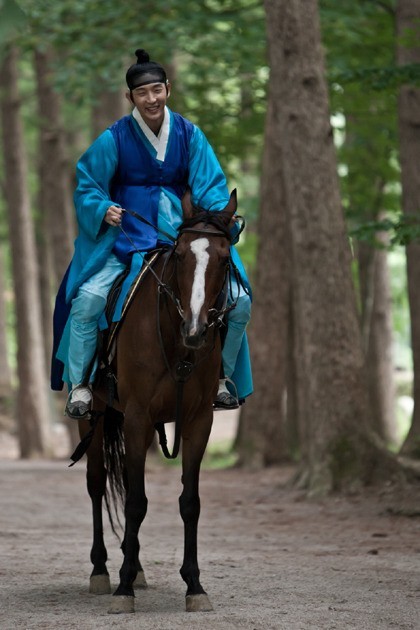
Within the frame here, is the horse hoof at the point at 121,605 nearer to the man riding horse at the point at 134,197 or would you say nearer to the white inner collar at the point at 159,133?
the man riding horse at the point at 134,197

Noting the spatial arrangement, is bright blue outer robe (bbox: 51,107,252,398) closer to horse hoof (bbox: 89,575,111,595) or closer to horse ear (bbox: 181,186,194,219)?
horse ear (bbox: 181,186,194,219)

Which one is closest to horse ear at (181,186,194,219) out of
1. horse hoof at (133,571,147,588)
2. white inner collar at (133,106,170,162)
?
white inner collar at (133,106,170,162)

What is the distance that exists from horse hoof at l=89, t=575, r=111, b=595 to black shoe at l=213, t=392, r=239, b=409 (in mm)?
1385

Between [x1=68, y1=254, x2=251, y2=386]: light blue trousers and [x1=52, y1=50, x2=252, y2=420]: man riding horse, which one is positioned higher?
[x1=52, y1=50, x2=252, y2=420]: man riding horse

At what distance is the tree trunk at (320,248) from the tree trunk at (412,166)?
107 centimetres

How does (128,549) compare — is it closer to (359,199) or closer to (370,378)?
(359,199)

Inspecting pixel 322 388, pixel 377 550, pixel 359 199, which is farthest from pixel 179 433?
pixel 359 199

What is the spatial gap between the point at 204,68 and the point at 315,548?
1274cm

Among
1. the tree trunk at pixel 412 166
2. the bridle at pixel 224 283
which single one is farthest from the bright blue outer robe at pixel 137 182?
the tree trunk at pixel 412 166

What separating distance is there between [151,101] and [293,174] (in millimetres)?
6692

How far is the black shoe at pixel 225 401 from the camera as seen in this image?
8.34 meters

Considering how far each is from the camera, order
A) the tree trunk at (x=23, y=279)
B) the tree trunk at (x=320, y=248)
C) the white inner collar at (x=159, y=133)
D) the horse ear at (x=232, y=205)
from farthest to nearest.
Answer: the tree trunk at (x=23, y=279)
the tree trunk at (x=320, y=248)
the white inner collar at (x=159, y=133)
the horse ear at (x=232, y=205)

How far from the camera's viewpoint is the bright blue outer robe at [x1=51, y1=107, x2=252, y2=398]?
836 cm

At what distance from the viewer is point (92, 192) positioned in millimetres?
8375
